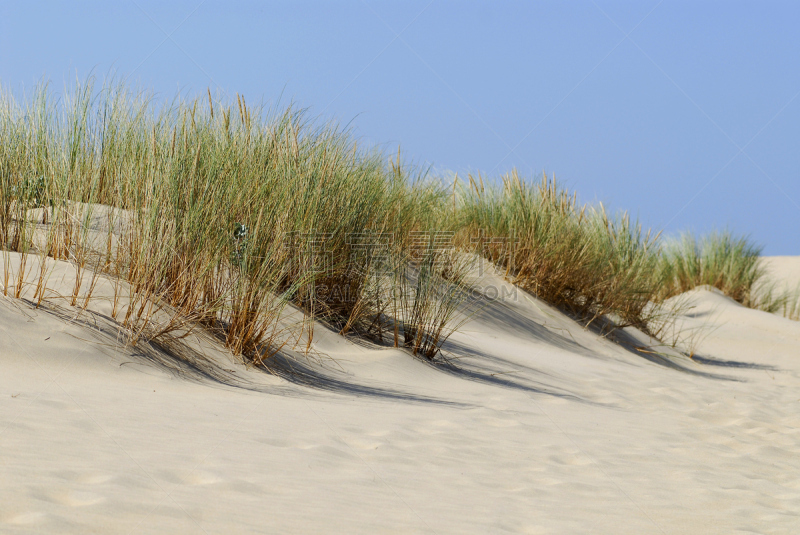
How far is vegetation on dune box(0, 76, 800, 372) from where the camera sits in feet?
11.9

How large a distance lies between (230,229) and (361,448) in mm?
1848

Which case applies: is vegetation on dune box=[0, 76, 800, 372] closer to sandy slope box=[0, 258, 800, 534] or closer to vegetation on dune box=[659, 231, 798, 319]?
sandy slope box=[0, 258, 800, 534]

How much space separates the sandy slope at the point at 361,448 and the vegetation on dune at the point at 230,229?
0.32 meters

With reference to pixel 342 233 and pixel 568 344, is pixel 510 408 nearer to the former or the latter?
pixel 342 233

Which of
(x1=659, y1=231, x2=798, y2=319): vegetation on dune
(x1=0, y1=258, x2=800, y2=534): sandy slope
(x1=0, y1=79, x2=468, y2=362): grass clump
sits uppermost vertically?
(x1=659, y1=231, x2=798, y2=319): vegetation on dune

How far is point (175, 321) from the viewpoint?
350 cm

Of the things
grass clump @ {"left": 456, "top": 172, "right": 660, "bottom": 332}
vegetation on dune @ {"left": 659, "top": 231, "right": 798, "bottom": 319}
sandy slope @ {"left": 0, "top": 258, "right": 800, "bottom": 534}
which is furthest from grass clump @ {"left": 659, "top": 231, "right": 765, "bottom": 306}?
sandy slope @ {"left": 0, "top": 258, "right": 800, "bottom": 534}

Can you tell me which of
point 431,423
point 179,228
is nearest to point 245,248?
point 179,228

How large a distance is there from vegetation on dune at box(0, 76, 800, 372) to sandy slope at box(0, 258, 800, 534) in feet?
1.05

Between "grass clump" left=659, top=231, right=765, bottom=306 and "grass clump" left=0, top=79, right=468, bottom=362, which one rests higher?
"grass clump" left=659, top=231, right=765, bottom=306

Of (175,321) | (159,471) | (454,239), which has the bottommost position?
(159,471)

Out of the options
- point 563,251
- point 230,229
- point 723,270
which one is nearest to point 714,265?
point 723,270

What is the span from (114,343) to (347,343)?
1553mm

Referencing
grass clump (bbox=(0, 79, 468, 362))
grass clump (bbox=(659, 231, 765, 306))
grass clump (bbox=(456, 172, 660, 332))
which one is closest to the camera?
grass clump (bbox=(0, 79, 468, 362))
